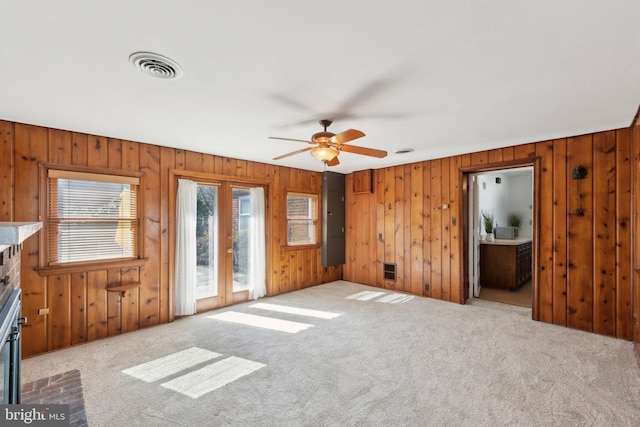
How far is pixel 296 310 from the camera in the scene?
4.41m

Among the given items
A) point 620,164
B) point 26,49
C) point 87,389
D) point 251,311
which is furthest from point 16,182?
point 620,164

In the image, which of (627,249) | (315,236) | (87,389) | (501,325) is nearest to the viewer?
(87,389)

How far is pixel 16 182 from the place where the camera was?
9.78ft

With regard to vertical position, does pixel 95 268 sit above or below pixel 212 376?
above

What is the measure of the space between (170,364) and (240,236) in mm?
2357

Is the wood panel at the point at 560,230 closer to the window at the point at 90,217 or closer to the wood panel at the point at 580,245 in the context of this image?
the wood panel at the point at 580,245

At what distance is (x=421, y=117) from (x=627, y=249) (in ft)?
9.13

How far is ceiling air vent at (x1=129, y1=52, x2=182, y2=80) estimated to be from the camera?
5.99ft

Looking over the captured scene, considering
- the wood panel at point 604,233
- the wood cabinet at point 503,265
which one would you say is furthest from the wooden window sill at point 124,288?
the wood cabinet at point 503,265

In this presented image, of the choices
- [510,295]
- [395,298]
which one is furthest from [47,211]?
[510,295]

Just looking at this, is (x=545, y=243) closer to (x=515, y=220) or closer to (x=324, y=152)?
(x=324, y=152)

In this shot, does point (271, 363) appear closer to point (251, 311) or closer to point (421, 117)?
point (251, 311)

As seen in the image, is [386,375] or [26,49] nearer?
[26,49]

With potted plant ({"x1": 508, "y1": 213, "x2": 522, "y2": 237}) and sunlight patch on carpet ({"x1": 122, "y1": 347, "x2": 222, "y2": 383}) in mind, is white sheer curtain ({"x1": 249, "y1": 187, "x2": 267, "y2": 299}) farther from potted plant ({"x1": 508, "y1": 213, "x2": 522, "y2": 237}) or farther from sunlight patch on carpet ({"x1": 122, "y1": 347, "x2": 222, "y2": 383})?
potted plant ({"x1": 508, "y1": 213, "x2": 522, "y2": 237})
